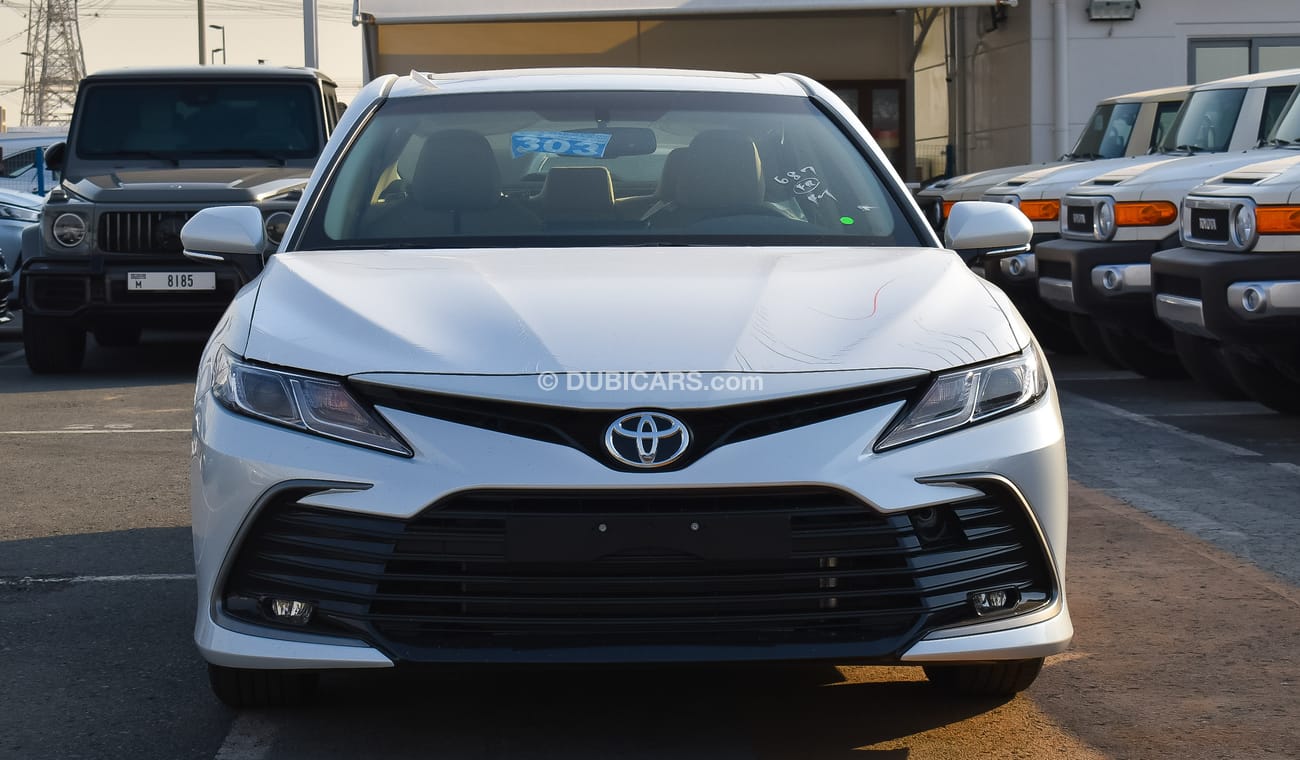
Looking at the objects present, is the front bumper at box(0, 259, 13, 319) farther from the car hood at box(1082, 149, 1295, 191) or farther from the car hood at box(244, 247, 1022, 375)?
the car hood at box(244, 247, 1022, 375)

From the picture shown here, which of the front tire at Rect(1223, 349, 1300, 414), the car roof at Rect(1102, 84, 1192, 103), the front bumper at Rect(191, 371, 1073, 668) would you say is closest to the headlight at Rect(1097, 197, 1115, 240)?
the front tire at Rect(1223, 349, 1300, 414)

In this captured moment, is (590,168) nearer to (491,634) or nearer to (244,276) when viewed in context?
(491,634)

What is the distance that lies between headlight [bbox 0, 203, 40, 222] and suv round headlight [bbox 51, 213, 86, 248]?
2.45 m

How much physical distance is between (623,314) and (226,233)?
5.01ft

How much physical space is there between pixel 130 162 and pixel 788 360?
9531mm

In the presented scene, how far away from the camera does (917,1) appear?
1938 cm

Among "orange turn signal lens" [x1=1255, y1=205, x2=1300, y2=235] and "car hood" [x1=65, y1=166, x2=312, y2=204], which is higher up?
"car hood" [x1=65, y1=166, x2=312, y2=204]

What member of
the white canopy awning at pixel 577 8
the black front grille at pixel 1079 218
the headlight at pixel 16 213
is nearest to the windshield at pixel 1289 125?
the black front grille at pixel 1079 218

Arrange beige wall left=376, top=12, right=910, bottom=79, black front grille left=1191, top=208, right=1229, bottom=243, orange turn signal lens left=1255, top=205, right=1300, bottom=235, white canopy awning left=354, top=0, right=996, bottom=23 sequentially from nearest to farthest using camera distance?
1. orange turn signal lens left=1255, top=205, right=1300, bottom=235
2. black front grille left=1191, top=208, right=1229, bottom=243
3. white canopy awning left=354, top=0, right=996, bottom=23
4. beige wall left=376, top=12, right=910, bottom=79

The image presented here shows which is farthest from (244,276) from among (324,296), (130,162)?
(324,296)

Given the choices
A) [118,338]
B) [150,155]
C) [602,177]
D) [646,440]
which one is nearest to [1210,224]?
[602,177]

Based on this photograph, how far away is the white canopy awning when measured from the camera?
61.7ft

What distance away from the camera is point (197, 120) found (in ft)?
40.1

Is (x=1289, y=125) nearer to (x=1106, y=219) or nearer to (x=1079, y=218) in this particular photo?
(x=1106, y=219)
